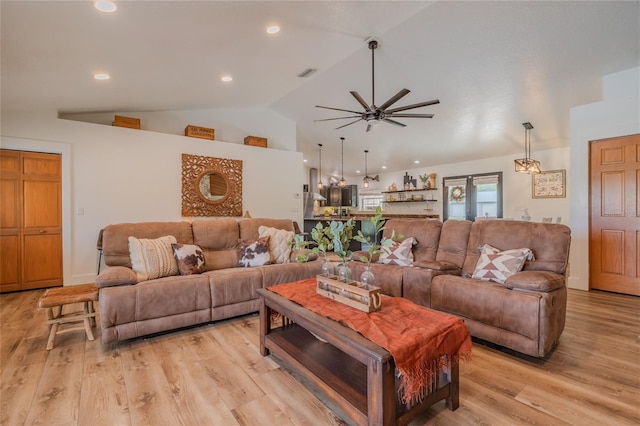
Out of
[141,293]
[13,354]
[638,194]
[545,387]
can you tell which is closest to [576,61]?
[638,194]

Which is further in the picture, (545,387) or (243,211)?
(243,211)

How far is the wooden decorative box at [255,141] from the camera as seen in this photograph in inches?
237

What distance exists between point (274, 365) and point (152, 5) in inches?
115

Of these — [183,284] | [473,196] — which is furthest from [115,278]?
[473,196]

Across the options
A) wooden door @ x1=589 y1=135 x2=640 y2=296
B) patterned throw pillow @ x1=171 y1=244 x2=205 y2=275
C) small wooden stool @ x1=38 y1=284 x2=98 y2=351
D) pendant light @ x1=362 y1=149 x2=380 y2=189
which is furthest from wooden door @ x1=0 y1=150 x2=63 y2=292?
wooden door @ x1=589 y1=135 x2=640 y2=296

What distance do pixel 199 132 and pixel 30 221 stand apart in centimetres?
275

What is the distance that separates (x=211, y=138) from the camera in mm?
5547

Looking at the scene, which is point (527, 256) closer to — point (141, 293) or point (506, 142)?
point (141, 293)

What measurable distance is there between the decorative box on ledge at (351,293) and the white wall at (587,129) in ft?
13.6

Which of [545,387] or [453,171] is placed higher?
[453,171]

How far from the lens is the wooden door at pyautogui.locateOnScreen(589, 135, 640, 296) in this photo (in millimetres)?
3877

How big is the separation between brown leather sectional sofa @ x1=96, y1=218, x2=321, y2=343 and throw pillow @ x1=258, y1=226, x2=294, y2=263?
0.35 ft

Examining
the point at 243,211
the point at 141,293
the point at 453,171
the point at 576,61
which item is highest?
the point at 576,61

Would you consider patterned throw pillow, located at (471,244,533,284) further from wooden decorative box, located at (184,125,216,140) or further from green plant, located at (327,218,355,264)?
wooden decorative box, located at (184,125,216,140)
